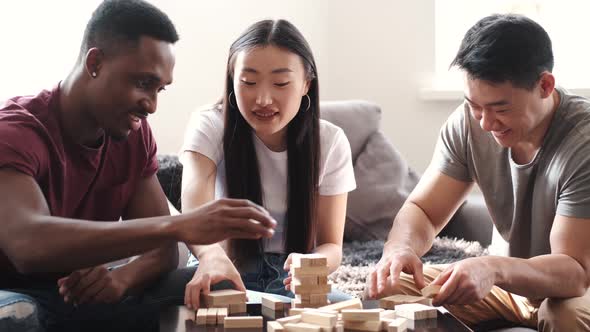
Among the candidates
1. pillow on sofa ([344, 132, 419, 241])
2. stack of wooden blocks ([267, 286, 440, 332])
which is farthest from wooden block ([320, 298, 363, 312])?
pillow on sofa ([344, 132, 419, 241])

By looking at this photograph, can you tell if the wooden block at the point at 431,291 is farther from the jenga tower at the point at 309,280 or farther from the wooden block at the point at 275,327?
the wooden block at the point at 275,327

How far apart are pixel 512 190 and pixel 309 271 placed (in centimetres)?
78

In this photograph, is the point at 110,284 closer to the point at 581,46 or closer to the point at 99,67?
the point at 99,67

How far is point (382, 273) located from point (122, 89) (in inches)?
29.7

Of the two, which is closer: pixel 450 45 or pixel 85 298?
pixel 85 298

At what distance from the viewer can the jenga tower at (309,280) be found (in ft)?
6.14

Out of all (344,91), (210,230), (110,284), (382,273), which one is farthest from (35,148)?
(344,91)

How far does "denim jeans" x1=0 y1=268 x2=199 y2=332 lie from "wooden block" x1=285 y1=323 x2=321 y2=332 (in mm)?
547

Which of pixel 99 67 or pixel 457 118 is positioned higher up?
pixel 99 67

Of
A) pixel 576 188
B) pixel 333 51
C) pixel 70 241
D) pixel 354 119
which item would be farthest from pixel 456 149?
pixel 333 51

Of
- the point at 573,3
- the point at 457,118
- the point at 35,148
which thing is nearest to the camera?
the point at 35,148

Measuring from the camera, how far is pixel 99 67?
2.10 metres

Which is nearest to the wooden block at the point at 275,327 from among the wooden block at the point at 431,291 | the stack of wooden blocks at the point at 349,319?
A: the stack of wooden blocks at the point at 349,319

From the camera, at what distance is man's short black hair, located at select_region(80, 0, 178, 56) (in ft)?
6.86
